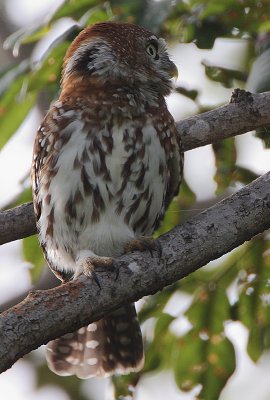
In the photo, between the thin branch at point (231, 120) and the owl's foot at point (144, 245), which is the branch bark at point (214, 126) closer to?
the thin branch at point (231, 120)

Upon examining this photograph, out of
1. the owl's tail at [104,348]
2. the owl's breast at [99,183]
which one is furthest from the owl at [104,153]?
the owl's tail at [104,348]

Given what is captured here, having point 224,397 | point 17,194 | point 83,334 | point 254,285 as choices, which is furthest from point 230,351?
point 224,397

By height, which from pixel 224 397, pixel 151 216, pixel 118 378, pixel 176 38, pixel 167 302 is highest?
pixel 176 38

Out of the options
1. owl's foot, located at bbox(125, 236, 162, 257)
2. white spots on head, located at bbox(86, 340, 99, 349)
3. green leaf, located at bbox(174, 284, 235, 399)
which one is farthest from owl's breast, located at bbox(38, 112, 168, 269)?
white spots on head, located at bbox(86, 340, 99, 349)

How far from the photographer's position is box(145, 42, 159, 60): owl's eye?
4.89 m

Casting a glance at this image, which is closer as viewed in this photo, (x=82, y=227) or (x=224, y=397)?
(x=82, y=227)

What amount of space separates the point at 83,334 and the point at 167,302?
51 cm

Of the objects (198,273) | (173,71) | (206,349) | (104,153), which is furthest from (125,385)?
(173,71)

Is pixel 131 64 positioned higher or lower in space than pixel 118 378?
higher

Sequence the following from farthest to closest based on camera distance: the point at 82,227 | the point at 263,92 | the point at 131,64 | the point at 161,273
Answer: the point at 131,64
the point at 82,227
the point at 263,92
the point at 161,273

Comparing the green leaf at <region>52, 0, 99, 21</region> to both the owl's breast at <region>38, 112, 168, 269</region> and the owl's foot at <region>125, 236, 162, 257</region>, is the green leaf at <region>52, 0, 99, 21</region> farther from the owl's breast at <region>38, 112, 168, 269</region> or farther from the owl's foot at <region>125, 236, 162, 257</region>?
the owl's foot at <region>125, 236, 162, 257</region>

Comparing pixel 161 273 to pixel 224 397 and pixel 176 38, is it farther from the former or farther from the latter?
pixel 224 397

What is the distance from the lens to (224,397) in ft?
25.3

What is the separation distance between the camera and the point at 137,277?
3602mm
